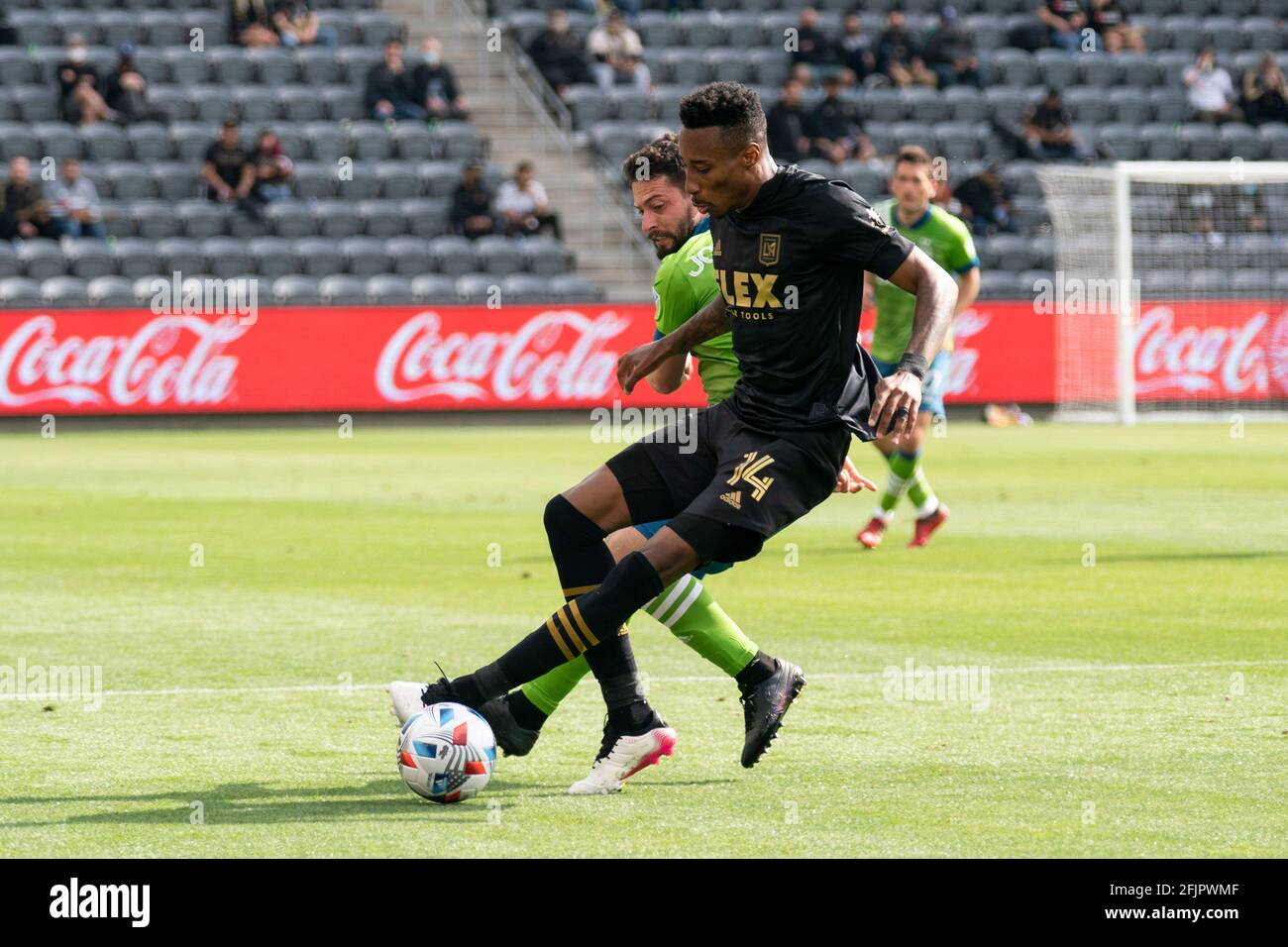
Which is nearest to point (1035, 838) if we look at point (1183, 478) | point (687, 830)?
point (687, 830)

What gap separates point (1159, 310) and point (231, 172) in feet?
39.8

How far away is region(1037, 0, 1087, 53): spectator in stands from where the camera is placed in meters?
33.2

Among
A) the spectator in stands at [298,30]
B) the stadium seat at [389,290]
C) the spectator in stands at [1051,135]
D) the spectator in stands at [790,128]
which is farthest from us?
the spectator in stands at [1051,135]

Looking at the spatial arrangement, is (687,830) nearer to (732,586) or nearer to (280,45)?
(732,586)

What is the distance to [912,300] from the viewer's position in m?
13.8

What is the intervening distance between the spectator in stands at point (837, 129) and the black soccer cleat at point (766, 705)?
894 inches

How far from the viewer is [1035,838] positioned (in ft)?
17.9

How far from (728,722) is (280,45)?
78.6 feet

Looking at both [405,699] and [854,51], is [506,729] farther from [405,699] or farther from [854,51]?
[854,51]

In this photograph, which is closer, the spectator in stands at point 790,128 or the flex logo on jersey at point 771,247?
the flex logo on jersey at point 771,247

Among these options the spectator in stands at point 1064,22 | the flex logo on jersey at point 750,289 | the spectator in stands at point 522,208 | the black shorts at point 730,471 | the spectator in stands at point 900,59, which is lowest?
the spectator in stands at point 522,208

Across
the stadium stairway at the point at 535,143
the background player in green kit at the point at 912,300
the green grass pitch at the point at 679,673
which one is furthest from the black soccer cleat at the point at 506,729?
the stadium stairway at the point at 535,143

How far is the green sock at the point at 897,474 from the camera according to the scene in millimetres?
13453

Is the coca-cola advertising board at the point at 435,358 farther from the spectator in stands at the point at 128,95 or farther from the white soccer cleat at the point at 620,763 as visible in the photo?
the white soccer cleat at the point at 620,763
